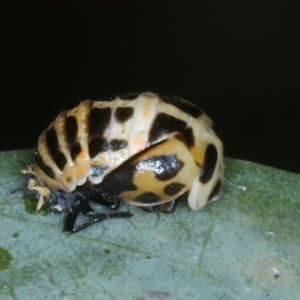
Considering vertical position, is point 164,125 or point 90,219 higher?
point 164,125

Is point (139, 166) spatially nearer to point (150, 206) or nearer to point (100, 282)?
point (150, 206)

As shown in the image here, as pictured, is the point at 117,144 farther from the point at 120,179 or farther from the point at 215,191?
the point at 215,191

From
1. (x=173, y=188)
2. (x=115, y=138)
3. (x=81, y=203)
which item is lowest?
(x=81, y=203)

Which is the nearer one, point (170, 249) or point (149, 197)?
point (170, 249)

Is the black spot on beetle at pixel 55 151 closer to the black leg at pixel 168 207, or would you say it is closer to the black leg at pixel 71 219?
the black leg at pixel 71 219

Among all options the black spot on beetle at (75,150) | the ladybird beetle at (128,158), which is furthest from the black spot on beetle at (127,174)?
the black spot on beetle at (75,150)

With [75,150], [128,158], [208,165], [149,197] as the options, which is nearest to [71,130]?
[75,150]
